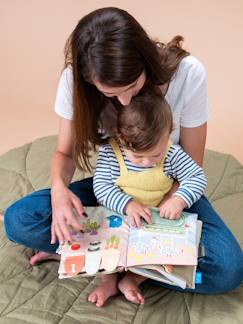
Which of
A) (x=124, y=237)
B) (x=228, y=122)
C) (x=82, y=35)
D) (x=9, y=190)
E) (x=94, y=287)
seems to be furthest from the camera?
(x=228, y=122)

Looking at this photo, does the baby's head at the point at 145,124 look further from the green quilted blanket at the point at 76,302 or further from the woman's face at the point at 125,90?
the green quilted blanket at the point at 76,302

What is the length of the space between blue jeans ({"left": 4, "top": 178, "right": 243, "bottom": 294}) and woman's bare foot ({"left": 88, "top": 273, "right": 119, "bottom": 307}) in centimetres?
12

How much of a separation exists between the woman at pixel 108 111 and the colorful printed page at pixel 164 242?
82 mm

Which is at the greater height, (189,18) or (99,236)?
(189,18)

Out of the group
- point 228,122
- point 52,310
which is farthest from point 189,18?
point 52,310

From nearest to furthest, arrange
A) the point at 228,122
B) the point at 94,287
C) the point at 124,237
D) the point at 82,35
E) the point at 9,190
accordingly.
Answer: the point at 82,35, the point at 124,237, the point at 94,287, the point at 9,190, the point at 228,122

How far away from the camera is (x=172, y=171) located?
119cm

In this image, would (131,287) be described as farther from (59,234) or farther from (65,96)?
(65,96)

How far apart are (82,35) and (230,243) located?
1.85 feet

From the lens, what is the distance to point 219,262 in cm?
114

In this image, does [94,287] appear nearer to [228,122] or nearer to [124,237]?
[124,237]

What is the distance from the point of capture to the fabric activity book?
1.04 meters

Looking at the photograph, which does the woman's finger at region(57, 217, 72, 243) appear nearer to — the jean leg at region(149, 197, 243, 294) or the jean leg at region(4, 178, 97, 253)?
the jean leg at region(4, 178, 97, 253)


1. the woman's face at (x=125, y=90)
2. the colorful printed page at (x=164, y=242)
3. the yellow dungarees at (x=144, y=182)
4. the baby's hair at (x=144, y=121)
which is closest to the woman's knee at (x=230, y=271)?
the colorful printed page at (x=164, y=242)
